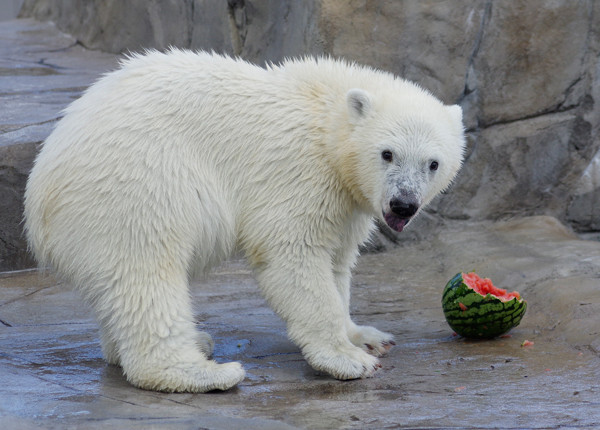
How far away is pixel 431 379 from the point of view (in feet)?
11.3

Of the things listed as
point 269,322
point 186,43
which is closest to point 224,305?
point 269,322

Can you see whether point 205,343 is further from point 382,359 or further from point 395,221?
point 395,221

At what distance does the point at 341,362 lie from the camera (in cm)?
351

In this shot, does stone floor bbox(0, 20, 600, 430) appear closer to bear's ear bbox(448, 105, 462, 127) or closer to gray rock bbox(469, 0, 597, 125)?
gray rock bbox(469, 0, 597, 125)

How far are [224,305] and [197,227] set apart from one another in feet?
4.48

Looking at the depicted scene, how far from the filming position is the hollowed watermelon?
389 centimetres

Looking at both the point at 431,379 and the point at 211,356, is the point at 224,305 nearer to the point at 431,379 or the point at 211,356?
the point at 211,356

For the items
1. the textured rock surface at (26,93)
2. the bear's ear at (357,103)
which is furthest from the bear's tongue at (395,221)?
the textured rock surface at (26,93)

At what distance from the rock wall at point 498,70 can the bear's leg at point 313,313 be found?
2.39 metres

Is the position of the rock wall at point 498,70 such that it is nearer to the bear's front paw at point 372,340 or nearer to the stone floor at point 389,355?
the stone floor at point 389,355

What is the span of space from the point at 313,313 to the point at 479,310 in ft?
2.83

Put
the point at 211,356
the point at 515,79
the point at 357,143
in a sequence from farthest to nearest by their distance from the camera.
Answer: the point at 515,79
the point at 211,356
the point at 357,143

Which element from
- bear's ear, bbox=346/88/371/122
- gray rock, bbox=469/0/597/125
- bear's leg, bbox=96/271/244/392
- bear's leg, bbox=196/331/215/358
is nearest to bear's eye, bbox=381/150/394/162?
bear's ear, bbox=346/88/371/122

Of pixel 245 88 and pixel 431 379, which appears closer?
pixel 431 379
